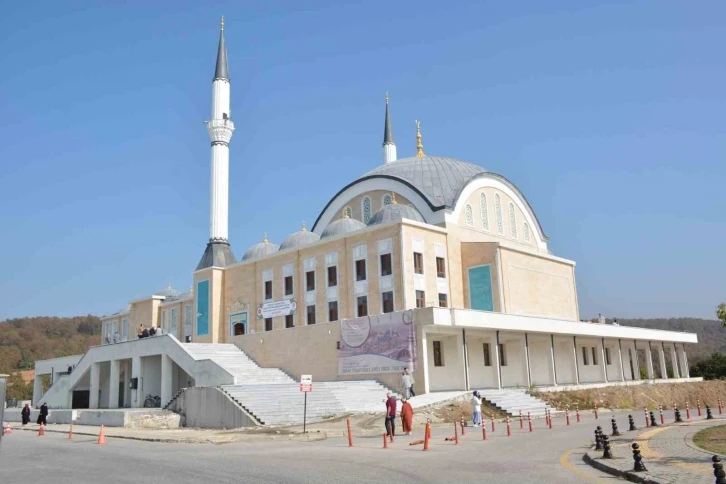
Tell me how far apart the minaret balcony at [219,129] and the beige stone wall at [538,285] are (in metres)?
22.9

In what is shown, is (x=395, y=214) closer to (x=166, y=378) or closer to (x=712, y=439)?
(x=166, y=378)

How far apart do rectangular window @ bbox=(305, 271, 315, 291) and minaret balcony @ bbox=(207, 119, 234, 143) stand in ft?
49.4

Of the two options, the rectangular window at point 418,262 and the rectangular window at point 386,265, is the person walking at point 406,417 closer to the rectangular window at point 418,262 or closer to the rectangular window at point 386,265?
the rectangular window at point 386,265

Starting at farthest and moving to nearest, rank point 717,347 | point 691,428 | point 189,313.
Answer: point 717,347 → point 189,313 → point 691,428

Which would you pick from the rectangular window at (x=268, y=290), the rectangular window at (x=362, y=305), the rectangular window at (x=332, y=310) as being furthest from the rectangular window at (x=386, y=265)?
the rectangular window at (x=268, y=290)

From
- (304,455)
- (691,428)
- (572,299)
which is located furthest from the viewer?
(572,299)

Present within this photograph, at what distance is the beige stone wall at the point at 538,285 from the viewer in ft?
120

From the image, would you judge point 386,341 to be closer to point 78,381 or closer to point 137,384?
point 137,384

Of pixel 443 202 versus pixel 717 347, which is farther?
pixel 717 347

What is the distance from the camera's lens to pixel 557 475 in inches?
398

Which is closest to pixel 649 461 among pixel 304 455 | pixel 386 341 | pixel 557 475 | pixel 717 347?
pixel 557 475

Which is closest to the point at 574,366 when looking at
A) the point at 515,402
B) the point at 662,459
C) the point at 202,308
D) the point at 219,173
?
the point at 515,402

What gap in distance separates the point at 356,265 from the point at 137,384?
13707 mm

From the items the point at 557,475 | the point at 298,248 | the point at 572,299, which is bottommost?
the point at 557,475
